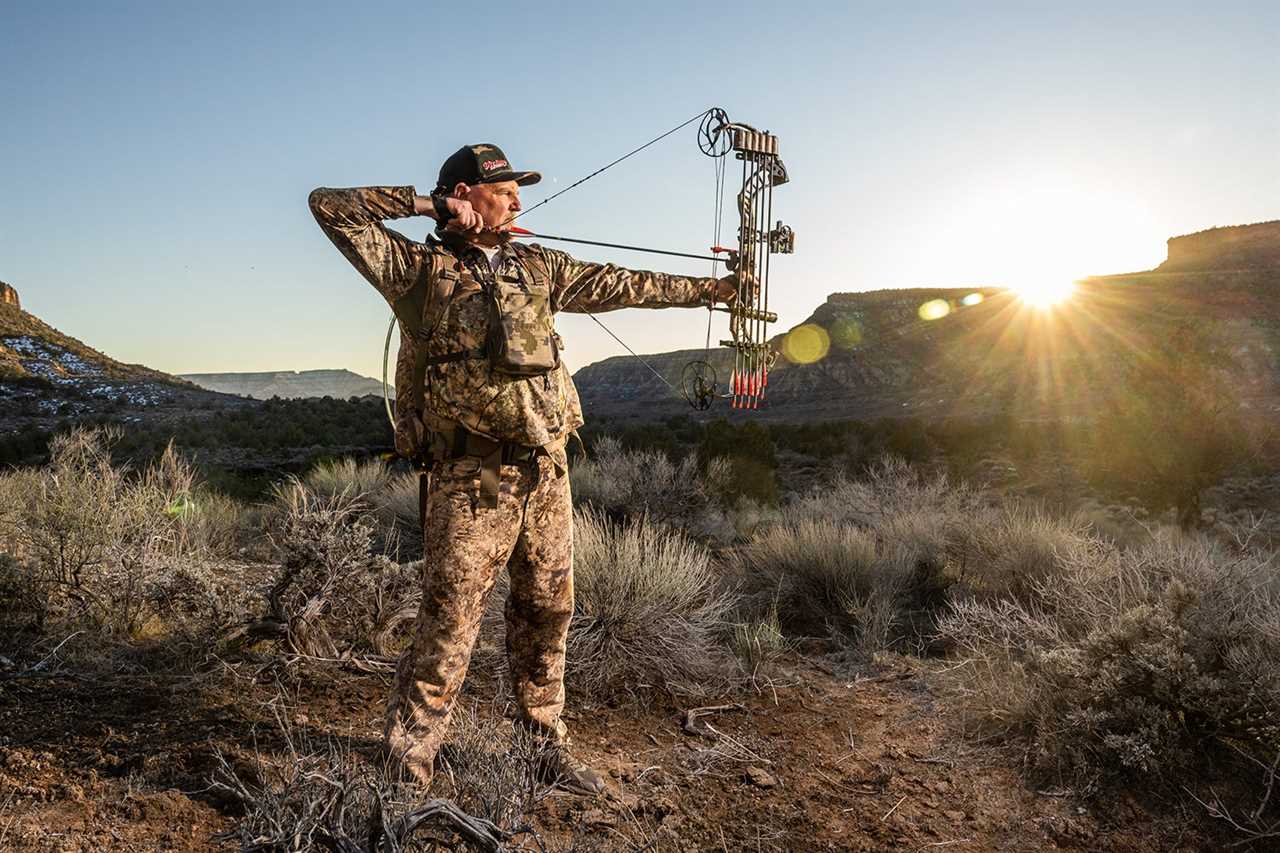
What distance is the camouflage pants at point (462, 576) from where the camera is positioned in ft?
9.68

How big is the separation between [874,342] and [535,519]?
51.8 meters

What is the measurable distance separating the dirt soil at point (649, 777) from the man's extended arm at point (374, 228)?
1.74 m

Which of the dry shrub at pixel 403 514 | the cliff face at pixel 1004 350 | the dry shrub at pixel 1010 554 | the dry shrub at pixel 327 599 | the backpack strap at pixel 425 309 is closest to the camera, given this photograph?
the backpack strap at pixel 425 309

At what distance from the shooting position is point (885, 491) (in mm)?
12141

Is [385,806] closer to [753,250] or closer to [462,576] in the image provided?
[462,576]

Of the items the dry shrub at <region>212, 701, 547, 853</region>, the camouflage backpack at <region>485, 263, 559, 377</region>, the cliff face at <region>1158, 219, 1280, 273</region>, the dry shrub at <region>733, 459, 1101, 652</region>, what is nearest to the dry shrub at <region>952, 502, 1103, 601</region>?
the dry shrub at <region>733, 459, 1101, 652</region>

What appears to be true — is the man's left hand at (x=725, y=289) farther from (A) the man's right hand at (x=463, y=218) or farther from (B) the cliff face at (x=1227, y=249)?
(B) the cliff face at (x=1227, y=249)

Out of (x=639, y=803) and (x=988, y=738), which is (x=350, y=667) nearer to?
(x=639, y=803)

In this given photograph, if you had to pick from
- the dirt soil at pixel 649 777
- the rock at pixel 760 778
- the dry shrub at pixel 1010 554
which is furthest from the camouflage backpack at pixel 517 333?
the dry shrub at pixel 1010 554

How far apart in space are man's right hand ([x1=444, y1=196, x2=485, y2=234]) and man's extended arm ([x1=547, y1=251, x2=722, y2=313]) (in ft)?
1.18

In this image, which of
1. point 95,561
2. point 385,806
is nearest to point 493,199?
point 385,806

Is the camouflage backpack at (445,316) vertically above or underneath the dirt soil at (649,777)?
above

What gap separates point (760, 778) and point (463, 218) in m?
2.69

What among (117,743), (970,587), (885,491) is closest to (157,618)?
(117,743)
